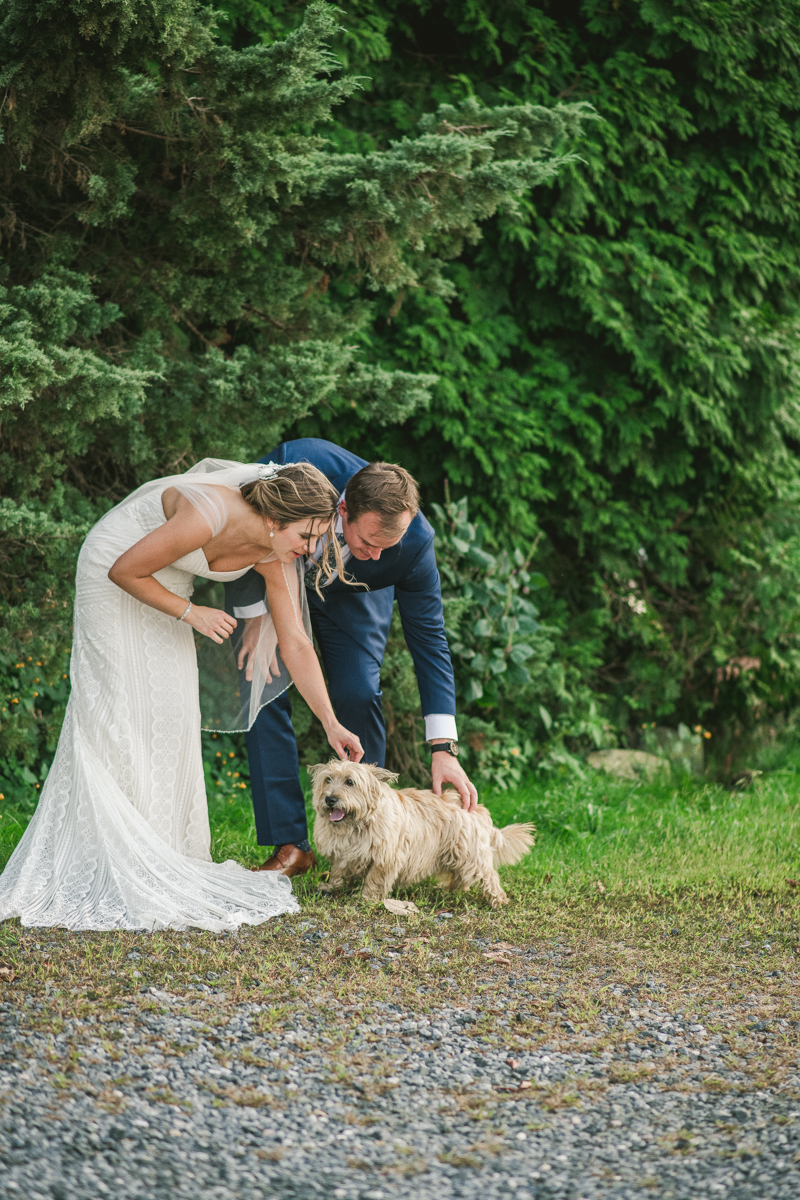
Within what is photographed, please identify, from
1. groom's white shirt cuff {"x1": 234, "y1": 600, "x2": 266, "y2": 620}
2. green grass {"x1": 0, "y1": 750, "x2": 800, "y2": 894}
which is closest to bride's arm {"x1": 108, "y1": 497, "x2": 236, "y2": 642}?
groom's white shirt cuff {"x1": 234, "y1": 600, "x2": 266, "y2": 620}

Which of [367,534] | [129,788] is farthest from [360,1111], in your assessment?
[367,534]

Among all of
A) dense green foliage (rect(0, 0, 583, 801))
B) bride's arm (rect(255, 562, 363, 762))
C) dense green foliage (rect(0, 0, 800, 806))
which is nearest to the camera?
bride's arm (rect(255, 562, 363, 762))

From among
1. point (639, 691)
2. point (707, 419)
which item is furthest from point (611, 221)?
point (639, 691)

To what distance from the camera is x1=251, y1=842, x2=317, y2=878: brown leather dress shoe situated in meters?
4.65

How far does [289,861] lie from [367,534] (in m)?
1.59

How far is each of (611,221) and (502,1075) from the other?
21.1 ft

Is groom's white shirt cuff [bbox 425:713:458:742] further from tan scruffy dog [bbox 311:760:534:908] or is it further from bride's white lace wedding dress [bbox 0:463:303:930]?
bride's white lace wedding dress [bbox 0:463:303:930]

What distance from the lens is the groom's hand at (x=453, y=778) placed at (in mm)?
4508

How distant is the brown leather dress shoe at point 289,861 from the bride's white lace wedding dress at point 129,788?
22cm

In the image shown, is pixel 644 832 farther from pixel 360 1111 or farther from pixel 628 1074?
pixel 360 1111

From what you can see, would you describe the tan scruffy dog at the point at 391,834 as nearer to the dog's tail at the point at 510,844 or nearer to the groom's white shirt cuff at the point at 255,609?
the dog's tail at the point at 510,844

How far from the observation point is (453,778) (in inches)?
179

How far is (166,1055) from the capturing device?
284 centimetres

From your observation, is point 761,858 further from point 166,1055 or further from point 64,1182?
point 64,1182
